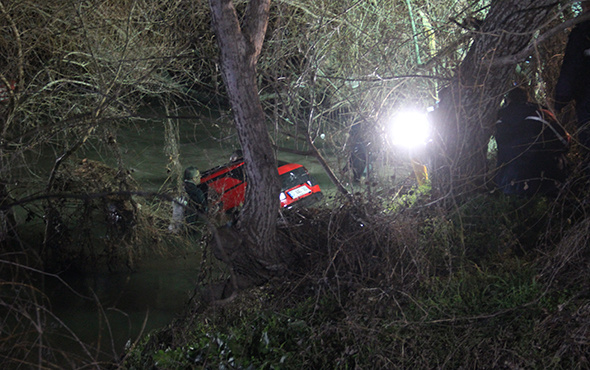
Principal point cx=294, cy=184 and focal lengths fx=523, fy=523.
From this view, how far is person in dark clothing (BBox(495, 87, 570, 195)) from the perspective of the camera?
216 inches

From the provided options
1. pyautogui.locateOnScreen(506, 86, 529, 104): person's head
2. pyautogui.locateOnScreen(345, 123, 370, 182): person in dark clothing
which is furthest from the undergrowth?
pyautogui.locateOnScreen(506, 86, 529, 104): person's head

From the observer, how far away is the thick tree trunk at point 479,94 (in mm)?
5332

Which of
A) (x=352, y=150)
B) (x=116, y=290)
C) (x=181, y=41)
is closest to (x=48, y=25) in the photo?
(x=181, y=41)

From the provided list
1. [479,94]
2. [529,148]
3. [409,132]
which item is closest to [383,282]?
[529,148]

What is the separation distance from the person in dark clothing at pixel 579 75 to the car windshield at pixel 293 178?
5659mm

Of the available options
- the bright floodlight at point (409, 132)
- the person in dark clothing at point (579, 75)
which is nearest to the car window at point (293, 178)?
the bright floodlight at point (409, 132)

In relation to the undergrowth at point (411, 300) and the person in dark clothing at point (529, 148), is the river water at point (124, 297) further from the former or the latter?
the person in dark clothing at point (529, 148)

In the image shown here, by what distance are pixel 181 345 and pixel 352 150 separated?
277 cm

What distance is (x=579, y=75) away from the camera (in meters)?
5.14

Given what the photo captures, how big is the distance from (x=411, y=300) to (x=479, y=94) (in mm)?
2567

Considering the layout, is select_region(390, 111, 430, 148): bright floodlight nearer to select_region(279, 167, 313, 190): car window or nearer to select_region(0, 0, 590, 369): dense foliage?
select_region(0, 0, 590, 369): dense foliage

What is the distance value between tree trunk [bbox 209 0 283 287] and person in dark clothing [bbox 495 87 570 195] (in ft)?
8.12

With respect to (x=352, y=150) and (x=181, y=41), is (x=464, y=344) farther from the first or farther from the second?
(x=181, y=41)

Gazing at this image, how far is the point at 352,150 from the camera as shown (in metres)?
5.96
